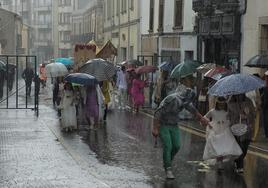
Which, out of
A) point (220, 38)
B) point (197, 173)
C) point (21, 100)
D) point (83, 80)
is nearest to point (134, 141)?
point (83, 80)

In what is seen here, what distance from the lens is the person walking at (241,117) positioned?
11359 millimetres

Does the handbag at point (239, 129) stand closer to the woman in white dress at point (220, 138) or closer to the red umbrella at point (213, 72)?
the woman in white dress at point (220, 138)

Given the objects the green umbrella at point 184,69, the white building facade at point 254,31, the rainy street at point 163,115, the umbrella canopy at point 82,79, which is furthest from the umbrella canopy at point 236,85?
the white building facade at point 254,31

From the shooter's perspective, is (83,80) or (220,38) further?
(220,38)

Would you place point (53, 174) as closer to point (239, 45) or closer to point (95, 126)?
point (95, 126)

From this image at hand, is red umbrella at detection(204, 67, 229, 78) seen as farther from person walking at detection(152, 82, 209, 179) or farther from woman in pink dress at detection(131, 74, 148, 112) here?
person walking at detection(152, 82, 209, 179)

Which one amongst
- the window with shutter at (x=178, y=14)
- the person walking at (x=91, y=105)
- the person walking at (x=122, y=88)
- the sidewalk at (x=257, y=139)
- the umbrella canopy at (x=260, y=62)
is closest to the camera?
the sidewalk at (x=257, y=139)

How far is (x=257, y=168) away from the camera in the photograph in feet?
38.7

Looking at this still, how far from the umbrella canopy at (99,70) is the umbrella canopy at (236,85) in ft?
25.5

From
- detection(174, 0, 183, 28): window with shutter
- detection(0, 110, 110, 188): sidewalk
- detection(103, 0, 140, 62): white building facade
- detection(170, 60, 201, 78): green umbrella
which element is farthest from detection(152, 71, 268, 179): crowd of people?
detection(103, 0, 140, 62): white building facade

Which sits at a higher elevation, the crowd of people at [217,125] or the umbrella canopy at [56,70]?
the umbrella canopy at [56,70]

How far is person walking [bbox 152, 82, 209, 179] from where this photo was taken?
10.8 meters

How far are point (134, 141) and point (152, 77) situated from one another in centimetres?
1153

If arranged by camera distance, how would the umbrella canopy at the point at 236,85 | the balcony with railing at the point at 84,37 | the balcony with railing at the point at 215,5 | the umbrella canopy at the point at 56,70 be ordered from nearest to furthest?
the umbrella canopy at the point at 236,85
the balcony with railing at the point at 215,5
the umbrella canopy at the point at 56,70
the balcony with railing at the point at 84,37
